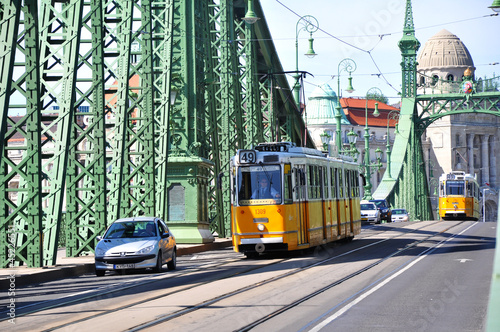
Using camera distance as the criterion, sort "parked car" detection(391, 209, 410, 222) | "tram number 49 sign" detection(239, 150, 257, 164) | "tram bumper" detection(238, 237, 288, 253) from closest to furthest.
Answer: "tram bumper" detection(238, 237, 288, 253) < "tram number 49 sign" detection(239, 150, 257, 164) < "parked car" detection(391, 209, 410, 222)

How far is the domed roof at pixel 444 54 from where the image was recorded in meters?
159

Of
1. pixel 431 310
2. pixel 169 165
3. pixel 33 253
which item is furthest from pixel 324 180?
pixel 431 310

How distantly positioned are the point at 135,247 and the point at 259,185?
526 cm

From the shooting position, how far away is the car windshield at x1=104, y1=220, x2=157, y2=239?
21016mm

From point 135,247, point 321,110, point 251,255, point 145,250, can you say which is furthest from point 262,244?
point 321,110

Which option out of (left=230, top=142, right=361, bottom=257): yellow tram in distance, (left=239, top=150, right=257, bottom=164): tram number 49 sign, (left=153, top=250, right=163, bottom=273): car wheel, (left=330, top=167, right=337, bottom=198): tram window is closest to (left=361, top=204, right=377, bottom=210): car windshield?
(left=330, top=167, right=337, bottom=198): tram window

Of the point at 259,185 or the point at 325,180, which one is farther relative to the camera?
the point at 325,180

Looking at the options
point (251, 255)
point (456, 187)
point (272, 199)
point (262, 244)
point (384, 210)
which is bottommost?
point (251, 255)

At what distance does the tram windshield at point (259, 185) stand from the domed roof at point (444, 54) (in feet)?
457

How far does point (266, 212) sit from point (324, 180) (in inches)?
152

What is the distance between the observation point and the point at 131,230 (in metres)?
21.3

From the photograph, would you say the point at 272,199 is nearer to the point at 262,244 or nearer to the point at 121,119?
the point at 262,244

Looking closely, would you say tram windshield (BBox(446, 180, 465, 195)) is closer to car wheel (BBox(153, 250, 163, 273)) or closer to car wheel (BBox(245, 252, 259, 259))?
car wheel (BBox(245, 252, 259, 259))

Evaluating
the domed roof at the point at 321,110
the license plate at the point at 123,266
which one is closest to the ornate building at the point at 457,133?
the domed roof at the point at 321,110
